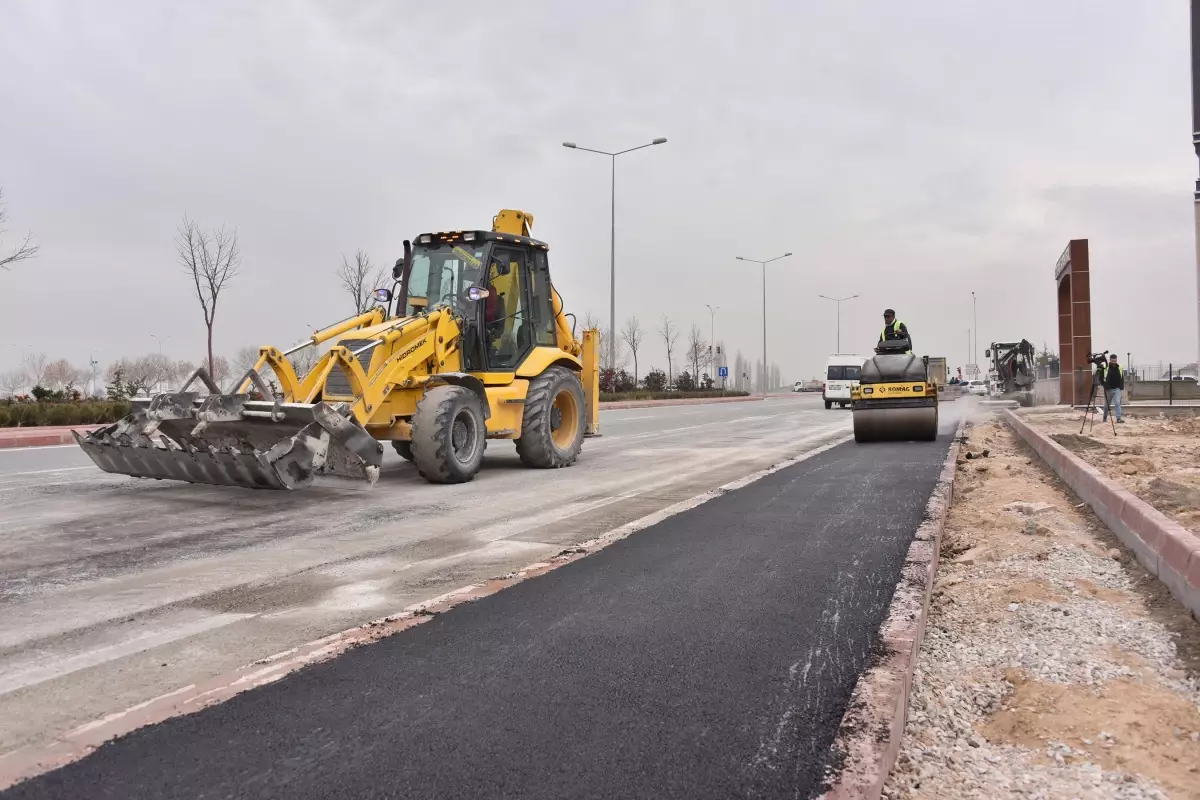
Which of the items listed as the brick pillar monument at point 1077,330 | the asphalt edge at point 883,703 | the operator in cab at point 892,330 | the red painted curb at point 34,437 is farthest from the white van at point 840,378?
the asphalt edge at point 883,703

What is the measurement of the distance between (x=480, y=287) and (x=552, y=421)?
2291mm

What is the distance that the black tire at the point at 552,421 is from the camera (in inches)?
420

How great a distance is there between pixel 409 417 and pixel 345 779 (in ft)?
23.7

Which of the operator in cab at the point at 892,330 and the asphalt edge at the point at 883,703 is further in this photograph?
the operator in cab at the point at 892,330

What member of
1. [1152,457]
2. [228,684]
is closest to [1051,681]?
[228,684]

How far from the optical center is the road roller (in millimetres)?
14617

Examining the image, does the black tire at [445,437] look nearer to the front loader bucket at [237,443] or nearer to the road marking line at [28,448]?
the front loader bucket at [237,443]

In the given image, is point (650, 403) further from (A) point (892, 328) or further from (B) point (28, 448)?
(B) point (28, 448)

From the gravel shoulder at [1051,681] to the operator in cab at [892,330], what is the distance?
9831 mm

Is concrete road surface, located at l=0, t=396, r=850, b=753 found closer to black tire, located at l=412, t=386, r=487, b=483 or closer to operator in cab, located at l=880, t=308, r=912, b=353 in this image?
black tire, located at l=412, t=386, r=487, b=483

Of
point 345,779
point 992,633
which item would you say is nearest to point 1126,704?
point 992,633

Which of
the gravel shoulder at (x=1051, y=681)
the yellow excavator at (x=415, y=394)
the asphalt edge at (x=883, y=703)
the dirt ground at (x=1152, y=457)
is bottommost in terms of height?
the gravel shoulder at (x=1051, y=681)

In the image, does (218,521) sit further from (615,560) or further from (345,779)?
(345,779)

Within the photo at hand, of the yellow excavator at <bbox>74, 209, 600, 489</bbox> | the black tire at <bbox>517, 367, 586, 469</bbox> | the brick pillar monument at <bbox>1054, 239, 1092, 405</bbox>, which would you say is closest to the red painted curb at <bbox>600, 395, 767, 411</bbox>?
the brick pillar monument at <bbox>1054, 239, 1092, 405</bbox>
